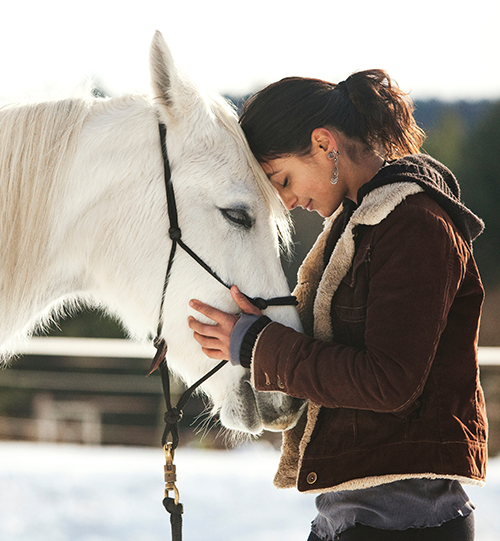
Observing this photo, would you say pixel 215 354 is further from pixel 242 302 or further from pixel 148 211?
pixel 148 211

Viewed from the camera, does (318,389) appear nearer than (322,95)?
Yes

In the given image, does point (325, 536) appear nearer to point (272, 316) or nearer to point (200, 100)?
point (272, 316)

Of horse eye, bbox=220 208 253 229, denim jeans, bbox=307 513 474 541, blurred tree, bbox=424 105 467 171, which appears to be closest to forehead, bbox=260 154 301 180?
horse eye, bbox=220 208 253 229

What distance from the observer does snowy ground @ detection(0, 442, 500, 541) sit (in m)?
2.78

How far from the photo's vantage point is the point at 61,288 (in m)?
1.55

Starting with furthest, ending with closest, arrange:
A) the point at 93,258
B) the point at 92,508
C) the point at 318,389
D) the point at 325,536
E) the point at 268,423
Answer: the point at 92,508, the point at 93,258, the point at 268,423, the point at 325,536, the point at 318,389

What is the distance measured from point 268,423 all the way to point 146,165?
2.46 feet

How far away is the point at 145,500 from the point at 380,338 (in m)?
2.43

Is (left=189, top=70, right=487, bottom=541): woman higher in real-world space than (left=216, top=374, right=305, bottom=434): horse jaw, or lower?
higher

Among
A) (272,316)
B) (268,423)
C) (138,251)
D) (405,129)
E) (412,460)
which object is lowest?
(268,423)

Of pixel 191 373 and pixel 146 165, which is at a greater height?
pixel 146 165

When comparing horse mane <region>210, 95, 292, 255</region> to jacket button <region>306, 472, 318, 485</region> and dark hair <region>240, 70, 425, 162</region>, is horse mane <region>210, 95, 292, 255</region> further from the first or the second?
jacket button <region>306, 472, 318, 485</region>

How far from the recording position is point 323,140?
136 cm

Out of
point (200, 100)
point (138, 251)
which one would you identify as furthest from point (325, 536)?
point (200, 100)
